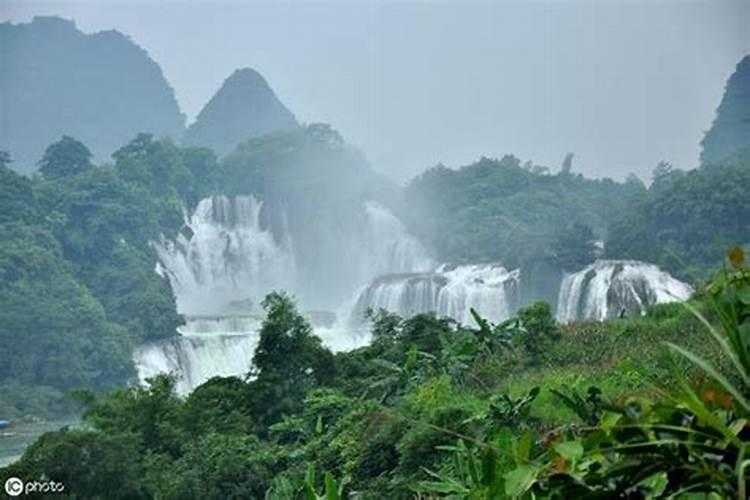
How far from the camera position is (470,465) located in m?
1.97

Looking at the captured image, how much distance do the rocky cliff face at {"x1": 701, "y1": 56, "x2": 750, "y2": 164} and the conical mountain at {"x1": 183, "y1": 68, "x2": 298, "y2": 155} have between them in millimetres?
21787

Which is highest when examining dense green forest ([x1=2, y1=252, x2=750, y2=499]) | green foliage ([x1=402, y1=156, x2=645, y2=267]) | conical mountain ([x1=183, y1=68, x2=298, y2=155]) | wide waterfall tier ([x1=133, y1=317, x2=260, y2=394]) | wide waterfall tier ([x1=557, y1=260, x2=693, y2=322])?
conical mountain ([x1=183, y1=68, x2=298, y2=155])

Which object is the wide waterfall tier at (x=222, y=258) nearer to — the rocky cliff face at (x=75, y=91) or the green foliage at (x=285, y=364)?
the green foliage at (x=285, y=364)

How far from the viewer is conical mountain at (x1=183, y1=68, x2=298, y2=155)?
5084 cm

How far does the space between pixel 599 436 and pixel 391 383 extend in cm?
827

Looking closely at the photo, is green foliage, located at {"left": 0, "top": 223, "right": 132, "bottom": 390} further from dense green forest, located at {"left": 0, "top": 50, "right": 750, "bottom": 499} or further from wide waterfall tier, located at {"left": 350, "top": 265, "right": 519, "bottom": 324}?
wide waterfall tier, located at {"left": 350, "top": 265, "right": 519, "bottom": 324}

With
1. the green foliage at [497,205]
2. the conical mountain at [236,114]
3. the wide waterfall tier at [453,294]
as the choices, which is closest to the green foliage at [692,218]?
the wide waterfall tier at [453,294]

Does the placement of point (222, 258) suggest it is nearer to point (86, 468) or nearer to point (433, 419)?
point (86, 468)

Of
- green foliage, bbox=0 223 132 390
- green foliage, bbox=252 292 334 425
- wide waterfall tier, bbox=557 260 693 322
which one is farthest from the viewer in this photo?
green foliage, bbox=0 223 132 390

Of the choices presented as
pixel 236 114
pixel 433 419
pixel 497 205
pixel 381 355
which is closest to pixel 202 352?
pixel 381 355

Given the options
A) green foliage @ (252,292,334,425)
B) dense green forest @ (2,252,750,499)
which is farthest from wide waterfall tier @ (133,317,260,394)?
dense green forest @ (2,252,750,499)

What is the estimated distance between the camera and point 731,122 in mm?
36625

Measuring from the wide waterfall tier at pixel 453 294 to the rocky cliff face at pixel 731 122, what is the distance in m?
16.4

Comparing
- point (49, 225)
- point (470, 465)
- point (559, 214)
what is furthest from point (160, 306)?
point (470, 465)
